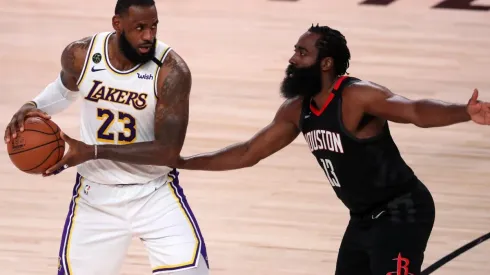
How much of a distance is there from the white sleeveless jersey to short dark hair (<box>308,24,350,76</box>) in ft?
2.65

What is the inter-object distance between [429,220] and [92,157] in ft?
5.65

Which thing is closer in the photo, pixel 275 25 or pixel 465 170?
pixel 465 170

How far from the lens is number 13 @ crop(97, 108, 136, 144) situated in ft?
17.6

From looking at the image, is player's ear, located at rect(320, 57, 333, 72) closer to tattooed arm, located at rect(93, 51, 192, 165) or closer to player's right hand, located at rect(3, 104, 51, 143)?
tattooed arm, located at rect(93, 51, 192, 165)

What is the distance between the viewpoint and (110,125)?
5.38m

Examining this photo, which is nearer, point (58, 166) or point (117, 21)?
point (58, 166)

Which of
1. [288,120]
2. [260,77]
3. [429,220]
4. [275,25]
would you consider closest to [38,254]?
[288,120]

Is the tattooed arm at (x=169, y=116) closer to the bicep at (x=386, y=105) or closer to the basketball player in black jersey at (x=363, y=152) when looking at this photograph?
the basketball player in black jersey at (x=363, y=152)

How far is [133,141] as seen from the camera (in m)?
5.38

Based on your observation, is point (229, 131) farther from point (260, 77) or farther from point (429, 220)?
point (429, 220)

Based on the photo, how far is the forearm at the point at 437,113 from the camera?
4.84m

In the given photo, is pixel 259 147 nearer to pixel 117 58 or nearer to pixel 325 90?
pixel 325 90

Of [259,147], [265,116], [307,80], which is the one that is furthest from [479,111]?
[265,116]

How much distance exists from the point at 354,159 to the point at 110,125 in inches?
50.6
